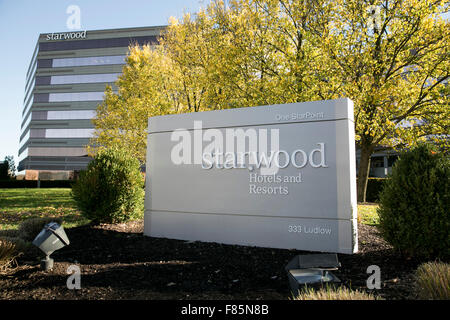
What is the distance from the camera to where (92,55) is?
55500 mm

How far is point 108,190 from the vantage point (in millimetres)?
9008

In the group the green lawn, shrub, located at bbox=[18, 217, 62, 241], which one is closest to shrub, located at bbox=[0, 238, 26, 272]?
shrub, located at bbox=[18, 217, 62, 241]

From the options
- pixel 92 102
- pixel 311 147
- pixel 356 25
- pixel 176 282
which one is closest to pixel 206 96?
pixel 356 25

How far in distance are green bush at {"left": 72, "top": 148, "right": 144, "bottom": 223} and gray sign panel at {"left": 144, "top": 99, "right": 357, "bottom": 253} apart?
44.3 inches

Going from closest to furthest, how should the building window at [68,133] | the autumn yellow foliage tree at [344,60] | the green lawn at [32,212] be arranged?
the green lawn at [32,212]
the autumn yellow foliage tree at [344,60]
the building window at [68,133]

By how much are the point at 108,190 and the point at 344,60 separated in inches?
382

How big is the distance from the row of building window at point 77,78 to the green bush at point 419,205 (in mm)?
53659

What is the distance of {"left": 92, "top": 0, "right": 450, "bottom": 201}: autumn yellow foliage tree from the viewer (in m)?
11.5

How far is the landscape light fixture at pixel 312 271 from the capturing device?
367 centimetres

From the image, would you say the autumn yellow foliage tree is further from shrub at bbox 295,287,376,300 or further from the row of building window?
the row of building window

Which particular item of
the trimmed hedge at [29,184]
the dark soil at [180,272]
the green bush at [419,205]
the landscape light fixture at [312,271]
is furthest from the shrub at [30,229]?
the trimmed hedge at [29,184]

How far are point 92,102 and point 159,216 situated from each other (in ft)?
171

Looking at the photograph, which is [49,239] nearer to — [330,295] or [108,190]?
[330,295]

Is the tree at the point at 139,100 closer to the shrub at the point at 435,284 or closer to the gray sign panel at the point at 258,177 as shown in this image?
the gray sign panel at the point at 258,177
